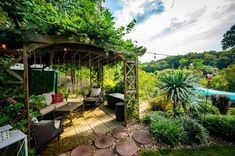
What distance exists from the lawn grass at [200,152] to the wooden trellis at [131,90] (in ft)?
5.70

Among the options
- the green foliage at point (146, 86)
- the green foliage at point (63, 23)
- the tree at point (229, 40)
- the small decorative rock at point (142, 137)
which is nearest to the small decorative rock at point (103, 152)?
the small decorative rock at point (142, 137)

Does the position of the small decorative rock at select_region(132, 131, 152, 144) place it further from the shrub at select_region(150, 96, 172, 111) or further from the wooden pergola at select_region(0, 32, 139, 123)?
the shrub at select_region(150, 96, 172, 111)

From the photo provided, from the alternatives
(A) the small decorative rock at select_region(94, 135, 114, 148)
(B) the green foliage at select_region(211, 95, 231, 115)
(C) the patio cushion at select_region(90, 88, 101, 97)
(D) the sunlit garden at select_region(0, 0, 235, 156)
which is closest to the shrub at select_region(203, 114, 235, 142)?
(D) the sunlit garden at select_region(0, 0, 235, 156)

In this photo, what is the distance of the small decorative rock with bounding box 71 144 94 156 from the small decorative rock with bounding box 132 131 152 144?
57.1 inches

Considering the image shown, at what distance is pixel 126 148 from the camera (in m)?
3.71

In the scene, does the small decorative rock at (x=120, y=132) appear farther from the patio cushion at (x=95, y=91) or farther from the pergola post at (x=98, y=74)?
the pergola post at (x=98, y=74)

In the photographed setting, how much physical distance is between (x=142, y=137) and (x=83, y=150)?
1.91 meters

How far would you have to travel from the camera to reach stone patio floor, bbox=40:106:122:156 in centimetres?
363

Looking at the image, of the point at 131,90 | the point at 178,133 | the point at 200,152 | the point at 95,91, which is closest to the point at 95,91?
the point at 95,91

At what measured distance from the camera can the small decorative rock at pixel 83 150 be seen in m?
3.38

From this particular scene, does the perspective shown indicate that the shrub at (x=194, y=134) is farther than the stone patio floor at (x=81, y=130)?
Yes

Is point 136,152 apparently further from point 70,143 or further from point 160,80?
point 160,80

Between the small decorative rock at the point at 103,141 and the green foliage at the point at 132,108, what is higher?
the green foliage at the point at 132,108

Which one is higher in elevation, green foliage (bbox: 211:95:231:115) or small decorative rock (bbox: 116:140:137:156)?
green foliage (bbox: 211:95:231:115)
